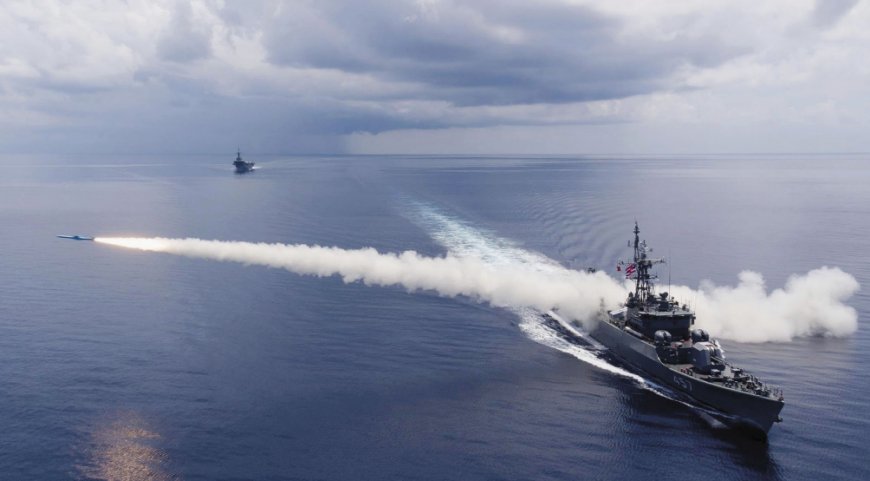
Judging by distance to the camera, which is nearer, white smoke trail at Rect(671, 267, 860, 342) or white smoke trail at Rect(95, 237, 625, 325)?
white smoke trail at Rect(671, 267, 860, 342)

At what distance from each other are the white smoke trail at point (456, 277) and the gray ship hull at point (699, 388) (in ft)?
23.8

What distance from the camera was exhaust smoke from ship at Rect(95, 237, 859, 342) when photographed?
70.0 m

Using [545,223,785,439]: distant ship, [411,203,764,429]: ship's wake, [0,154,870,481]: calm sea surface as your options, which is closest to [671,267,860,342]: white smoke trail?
[0,154,870,481]: calm sea surface

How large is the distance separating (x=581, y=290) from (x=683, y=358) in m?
18.9

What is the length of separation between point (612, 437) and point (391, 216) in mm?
105450

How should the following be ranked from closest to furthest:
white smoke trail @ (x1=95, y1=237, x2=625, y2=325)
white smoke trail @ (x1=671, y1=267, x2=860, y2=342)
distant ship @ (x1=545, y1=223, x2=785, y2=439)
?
distant ship @ (x1=545, y1=223, x2=785, y2=439)
white smoke trail @ (x1=671, y1=267, x2=860, y2=342)
white smoke trail @ (x1=95, y1=237, x2=625, y2=325)

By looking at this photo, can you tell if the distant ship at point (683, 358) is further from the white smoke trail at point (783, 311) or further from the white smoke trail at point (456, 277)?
the white smoke trail at point (783, 311)

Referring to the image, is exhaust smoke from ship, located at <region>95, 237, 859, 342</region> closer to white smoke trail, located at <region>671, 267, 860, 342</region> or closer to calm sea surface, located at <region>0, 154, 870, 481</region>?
white smoke trail, located at <region>671, 267, 860, 342</region>

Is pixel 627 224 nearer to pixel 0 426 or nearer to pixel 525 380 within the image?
pixel 525 380

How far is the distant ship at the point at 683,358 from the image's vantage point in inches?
1935

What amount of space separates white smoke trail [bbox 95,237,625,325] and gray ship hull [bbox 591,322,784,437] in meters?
7.26

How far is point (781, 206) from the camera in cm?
17912

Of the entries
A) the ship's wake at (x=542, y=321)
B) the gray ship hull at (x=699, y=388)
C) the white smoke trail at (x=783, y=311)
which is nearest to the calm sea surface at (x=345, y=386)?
the ship's wake at (x=542, y=321)

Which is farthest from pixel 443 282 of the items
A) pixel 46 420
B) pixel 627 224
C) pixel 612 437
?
pixel 627 224
